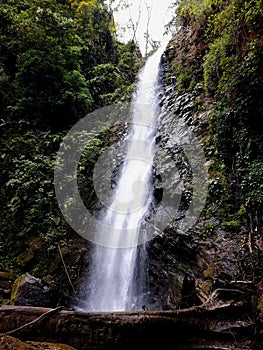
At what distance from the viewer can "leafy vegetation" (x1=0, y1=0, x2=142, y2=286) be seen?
7.71 metres

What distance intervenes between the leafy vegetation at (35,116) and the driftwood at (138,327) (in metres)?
4.40

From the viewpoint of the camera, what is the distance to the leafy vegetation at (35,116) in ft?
25.3

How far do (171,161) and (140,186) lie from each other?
4.61ft

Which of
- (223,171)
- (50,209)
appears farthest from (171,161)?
(50,209)

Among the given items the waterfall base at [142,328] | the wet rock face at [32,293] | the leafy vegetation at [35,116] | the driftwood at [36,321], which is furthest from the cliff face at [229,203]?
the leafy vegetation at [35,116]

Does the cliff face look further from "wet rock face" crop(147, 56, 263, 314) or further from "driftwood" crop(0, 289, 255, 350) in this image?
"driftwood" crop(0, 289, 255, 350)

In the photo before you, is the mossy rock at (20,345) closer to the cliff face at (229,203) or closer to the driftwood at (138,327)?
the driftwood at (138,327)

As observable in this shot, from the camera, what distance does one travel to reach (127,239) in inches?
287

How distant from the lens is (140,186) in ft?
28.4

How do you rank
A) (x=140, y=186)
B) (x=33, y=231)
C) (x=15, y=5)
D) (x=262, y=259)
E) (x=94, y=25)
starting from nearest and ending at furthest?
1. (x=262, y=259)
2. (x=33, y=231)
3. (x=140, y=186)
4. (x=15, y=5)
5. (x=94, y=25)

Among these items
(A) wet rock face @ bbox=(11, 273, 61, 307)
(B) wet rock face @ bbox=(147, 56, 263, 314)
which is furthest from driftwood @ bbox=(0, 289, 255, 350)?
(A) wet rock face @ bbox=(11, 273, 61, 307)

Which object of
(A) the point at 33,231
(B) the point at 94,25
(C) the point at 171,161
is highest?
(B) the point at 94,25

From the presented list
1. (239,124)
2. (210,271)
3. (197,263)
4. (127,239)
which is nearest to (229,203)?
(197,263)

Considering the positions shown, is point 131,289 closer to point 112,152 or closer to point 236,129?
point 236,129
